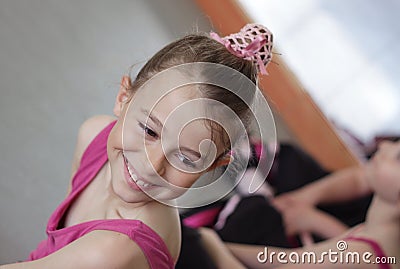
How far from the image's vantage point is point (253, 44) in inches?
24.1

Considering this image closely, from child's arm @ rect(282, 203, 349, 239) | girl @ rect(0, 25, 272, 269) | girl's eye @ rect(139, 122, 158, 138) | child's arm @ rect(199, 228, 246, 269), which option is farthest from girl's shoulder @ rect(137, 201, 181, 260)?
child's arm @ rect(282, 203, 349, 239)

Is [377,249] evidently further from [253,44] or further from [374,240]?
[253,44]

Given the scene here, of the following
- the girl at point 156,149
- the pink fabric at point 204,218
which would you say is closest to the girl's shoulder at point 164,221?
the girl at point 156,149

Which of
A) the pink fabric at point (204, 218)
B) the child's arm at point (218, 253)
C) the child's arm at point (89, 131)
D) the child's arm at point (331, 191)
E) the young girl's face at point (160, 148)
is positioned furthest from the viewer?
the child's arm at point (331, 191)

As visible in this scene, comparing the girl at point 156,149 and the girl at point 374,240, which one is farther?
the girl at point 374,240

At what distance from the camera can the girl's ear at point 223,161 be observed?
2.16 feet

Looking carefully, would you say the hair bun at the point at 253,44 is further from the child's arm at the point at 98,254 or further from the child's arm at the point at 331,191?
the child's arm at the point at 331,191

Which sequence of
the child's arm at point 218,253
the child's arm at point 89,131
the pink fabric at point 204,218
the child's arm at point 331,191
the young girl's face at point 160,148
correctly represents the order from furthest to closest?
1. the child's arm at point 331,191
2. the pink fabric at point 204,218
3. the child's arm at point 218,253
4. the child's arm at point 89,131
5. the young girl's face at point 160,148

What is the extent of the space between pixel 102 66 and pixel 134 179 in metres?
0.69

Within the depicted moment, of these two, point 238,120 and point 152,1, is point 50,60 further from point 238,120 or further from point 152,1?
point 238,120

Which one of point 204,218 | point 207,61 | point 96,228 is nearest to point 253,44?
point 207,61

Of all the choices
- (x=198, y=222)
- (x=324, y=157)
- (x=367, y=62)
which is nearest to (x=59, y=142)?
(x=198, y=222)

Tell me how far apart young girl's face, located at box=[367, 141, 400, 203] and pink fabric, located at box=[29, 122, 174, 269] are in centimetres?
44

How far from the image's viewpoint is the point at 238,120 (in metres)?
0.64
